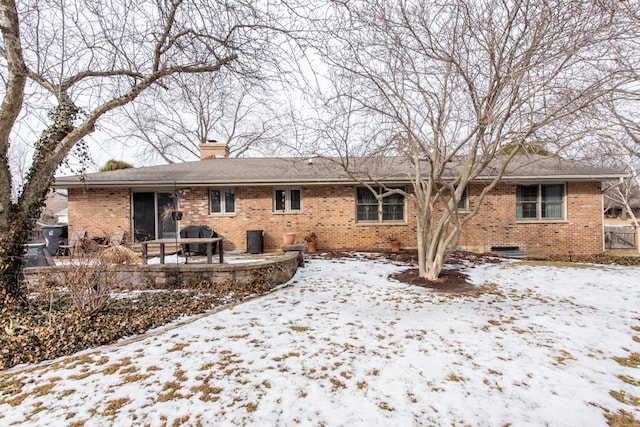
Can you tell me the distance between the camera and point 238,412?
8.07 ft

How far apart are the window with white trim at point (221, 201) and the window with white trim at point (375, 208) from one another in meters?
4.38

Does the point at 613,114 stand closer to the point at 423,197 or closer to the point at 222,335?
the point at 423,197

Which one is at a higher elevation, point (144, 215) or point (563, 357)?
point (144, 215)

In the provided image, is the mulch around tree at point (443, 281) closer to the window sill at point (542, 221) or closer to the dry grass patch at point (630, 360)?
the dry grass patch at point (630, 360)

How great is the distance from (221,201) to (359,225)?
489 cm

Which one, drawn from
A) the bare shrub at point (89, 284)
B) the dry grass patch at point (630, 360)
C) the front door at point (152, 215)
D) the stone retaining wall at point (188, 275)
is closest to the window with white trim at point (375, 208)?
the stone retaining wall at point (188, 275)

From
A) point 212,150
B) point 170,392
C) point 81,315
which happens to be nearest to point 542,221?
point 170,392

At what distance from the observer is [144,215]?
35.2 feet

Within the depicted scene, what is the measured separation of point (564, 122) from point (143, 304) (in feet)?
26.4

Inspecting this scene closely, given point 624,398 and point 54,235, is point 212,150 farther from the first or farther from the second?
point 624,398

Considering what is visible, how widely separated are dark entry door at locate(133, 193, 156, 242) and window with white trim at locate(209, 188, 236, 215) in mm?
2118

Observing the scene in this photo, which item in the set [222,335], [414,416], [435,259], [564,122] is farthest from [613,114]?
[222,335]

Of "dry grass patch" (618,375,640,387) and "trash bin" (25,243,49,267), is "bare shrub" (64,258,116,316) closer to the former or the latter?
"trash bin" (25,243,49,267)

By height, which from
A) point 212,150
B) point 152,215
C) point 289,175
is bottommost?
point 152,215
